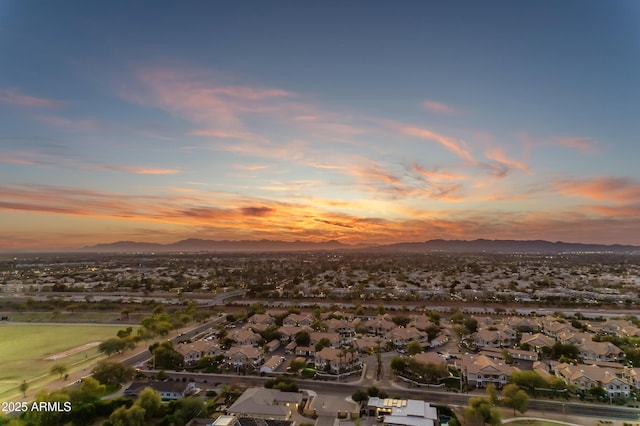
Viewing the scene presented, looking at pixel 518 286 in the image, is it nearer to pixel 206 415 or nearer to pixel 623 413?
pixel 623 413

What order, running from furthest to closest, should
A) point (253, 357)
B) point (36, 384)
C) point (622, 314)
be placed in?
point (622, 314) < point (253, 357) < point (36, 384)

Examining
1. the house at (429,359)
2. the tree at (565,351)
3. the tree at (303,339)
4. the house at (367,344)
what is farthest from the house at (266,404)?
the tree at (565,351)

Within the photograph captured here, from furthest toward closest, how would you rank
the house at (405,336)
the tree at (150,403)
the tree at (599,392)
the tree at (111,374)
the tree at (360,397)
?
the house at (405,336) < the tree at (111,374) < the tree at (599,392) < the tree at (360,397) < the tree at (150,403)

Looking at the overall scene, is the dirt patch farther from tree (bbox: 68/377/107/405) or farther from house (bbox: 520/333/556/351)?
house (bbox: 520/333/556/351)

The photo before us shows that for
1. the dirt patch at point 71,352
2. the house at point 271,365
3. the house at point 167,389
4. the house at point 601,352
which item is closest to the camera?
the house at point 167,389

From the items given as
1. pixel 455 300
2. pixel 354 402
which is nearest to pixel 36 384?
pixel 354 402

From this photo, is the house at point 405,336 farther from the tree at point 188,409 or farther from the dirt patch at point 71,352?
the dirt patch at point 71,352

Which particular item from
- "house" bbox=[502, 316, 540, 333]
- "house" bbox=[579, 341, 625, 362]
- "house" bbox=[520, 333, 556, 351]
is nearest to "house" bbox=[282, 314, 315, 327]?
"house" bbox=[520, 333, 556, 351]
